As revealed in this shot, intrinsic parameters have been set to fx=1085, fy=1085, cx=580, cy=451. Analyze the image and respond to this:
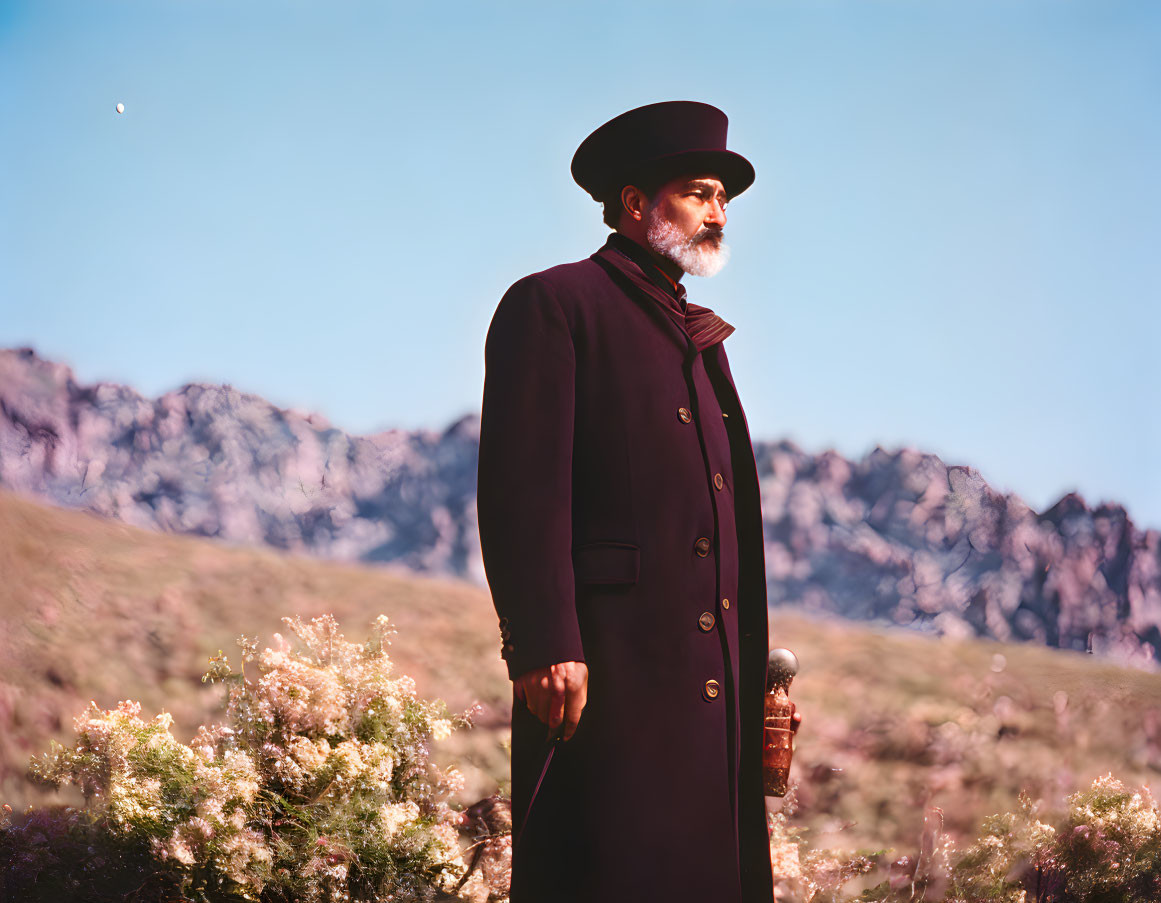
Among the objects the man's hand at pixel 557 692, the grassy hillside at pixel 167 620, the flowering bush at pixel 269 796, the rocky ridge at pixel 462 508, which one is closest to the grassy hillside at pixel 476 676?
the grassy hillside at pixel 167 620

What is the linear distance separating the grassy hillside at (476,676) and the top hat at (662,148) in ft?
8.23

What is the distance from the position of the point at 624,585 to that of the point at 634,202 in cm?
106

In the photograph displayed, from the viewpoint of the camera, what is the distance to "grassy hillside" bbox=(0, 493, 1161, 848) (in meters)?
4.21

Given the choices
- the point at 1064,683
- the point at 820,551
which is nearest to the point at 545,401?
the point at 820,551

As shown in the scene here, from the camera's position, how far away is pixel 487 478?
249 centimetres

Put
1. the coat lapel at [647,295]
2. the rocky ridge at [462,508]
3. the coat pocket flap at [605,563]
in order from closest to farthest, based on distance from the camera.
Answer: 1. the coat pocket flap at [605,563]
2. the coat lapel at [647,295]
3. the rocky ridge at [462,508]

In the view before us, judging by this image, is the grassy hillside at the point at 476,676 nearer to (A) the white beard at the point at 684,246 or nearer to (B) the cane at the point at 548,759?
(B) the cane at the point at 548,759

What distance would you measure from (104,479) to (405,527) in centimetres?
128

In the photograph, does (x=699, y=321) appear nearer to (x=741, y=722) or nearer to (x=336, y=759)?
(x=741, y=722)

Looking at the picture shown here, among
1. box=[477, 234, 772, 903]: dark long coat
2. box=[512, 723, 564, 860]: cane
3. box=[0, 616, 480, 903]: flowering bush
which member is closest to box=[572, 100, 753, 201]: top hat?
box=[477, 234, 772, 903]: dark long coat

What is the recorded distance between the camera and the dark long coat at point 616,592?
2.40m

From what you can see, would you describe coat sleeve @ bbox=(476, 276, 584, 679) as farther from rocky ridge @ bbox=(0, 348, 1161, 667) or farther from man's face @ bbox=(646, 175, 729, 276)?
rocky ridge @ bbox=(0, 348, 1161, 667)

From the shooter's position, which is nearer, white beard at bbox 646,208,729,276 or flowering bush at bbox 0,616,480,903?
white beard at bbox 646,208,729,276

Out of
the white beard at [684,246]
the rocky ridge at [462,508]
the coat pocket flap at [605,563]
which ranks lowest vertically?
the coat pocket flap at [605,563]
